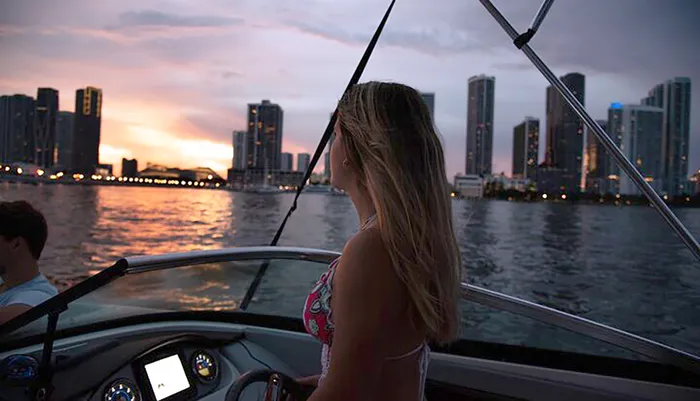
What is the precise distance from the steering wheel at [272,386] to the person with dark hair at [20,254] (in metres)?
1.01

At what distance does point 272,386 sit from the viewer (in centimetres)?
114

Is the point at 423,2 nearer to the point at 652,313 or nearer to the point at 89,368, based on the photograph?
the point at 89,368

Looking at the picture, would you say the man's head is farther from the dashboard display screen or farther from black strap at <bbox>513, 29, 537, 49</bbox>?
black strap at <bbox>513, 29, 537, 49</bbox>

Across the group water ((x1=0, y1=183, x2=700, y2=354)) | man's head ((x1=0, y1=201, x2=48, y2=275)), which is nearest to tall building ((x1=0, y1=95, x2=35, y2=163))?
→ water ((x1=0, y1=183, x2=700, y2=354))

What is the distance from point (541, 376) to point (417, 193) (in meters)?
1.32

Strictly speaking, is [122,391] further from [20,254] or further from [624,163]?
[624,163]

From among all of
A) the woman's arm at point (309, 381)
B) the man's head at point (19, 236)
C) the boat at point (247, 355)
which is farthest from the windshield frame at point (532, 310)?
the man's head at point (19, 236)

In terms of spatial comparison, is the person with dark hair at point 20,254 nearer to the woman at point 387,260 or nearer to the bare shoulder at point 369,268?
the woman at point 387,260

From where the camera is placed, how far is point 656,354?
6.27 feet

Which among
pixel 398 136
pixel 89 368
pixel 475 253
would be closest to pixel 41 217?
pixel 89 368

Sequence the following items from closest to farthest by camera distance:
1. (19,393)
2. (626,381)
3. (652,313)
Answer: (19,393) < (626,381) < (652,313)

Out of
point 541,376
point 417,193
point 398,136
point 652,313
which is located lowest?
point 652,313

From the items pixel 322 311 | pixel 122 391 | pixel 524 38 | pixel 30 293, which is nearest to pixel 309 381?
pixel 322 311

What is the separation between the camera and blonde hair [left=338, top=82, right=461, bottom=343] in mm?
957
